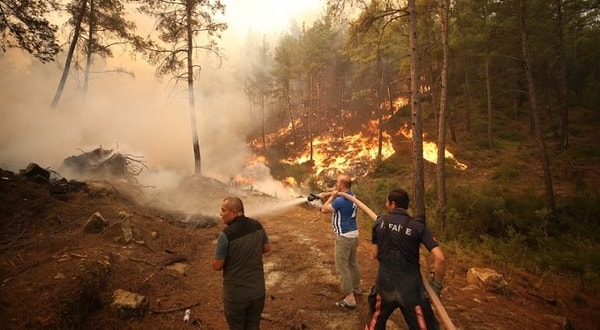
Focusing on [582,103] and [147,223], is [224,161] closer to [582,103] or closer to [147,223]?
[147,223]

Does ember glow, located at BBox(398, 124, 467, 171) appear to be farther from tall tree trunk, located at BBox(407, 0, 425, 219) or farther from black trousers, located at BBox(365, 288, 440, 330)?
black trousers, located at BBox(365, 288, 440, 330)

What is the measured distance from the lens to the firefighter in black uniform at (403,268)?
3.70 metres

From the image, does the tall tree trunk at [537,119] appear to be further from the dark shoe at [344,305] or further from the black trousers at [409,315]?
the black trousers at [409,315]

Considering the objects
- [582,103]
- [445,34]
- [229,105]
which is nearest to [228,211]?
[445,34]

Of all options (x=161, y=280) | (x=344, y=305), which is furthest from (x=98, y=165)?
(x=344, y=305)

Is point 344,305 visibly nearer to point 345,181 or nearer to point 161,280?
point 345,181

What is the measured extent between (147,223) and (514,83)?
3431cm

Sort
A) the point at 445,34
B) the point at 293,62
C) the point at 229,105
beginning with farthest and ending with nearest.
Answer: the point at 229,105 → the point at 293,62 → the point at 445,34

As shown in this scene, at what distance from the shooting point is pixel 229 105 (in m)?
51.2

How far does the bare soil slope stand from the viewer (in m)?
4.81

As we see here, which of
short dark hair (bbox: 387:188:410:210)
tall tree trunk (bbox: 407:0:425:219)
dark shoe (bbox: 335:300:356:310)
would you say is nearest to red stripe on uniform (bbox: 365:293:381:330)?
short dark hair (bbox: 387:188:410:210)

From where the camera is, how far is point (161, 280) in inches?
253

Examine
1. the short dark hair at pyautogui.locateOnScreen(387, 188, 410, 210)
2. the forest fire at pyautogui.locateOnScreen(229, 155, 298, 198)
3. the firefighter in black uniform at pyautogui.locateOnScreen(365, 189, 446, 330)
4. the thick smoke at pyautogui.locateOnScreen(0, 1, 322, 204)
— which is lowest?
the forest fire at pyautogui.locateOnScreen(229, 155, 298, 198)

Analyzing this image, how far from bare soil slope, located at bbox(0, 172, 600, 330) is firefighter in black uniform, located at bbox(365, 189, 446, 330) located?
5.35 feet
